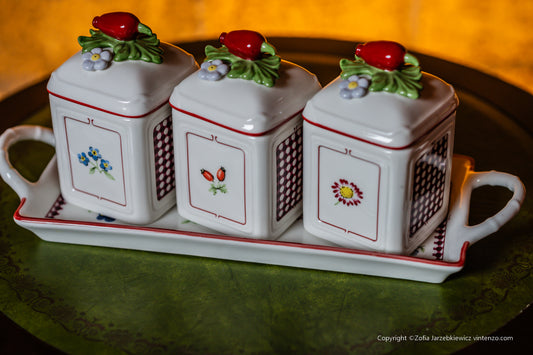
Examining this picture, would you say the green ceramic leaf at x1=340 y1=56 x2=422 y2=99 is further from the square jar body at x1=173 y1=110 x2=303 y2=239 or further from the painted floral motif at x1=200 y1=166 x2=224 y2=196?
the painted floral motif at x1=200 y1=166 x2=224 y2=196

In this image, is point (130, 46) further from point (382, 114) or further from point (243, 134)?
point (382, 114)

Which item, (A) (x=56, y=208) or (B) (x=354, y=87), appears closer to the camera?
(B) (x=354, y=87)

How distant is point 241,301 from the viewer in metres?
0.94

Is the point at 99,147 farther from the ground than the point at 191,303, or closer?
farther from the ground

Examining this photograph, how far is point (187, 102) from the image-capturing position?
96 cm

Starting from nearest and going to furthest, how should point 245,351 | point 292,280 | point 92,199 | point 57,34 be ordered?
point 245,351, point 292,280, point 92,199, point 57,34

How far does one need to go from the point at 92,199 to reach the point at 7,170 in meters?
0.13

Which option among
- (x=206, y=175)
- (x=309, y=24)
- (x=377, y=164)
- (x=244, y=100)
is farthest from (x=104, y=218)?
(x=309, y=24)

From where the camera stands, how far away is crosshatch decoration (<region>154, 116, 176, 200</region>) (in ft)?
3.34

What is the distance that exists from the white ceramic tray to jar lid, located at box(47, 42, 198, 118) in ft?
0.51

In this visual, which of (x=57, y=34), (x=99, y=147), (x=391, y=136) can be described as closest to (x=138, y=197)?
(x=99, y=147)

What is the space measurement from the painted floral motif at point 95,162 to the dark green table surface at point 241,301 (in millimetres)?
106

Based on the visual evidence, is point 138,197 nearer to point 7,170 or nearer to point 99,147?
point 99,147

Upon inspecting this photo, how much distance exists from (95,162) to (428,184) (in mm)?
444
